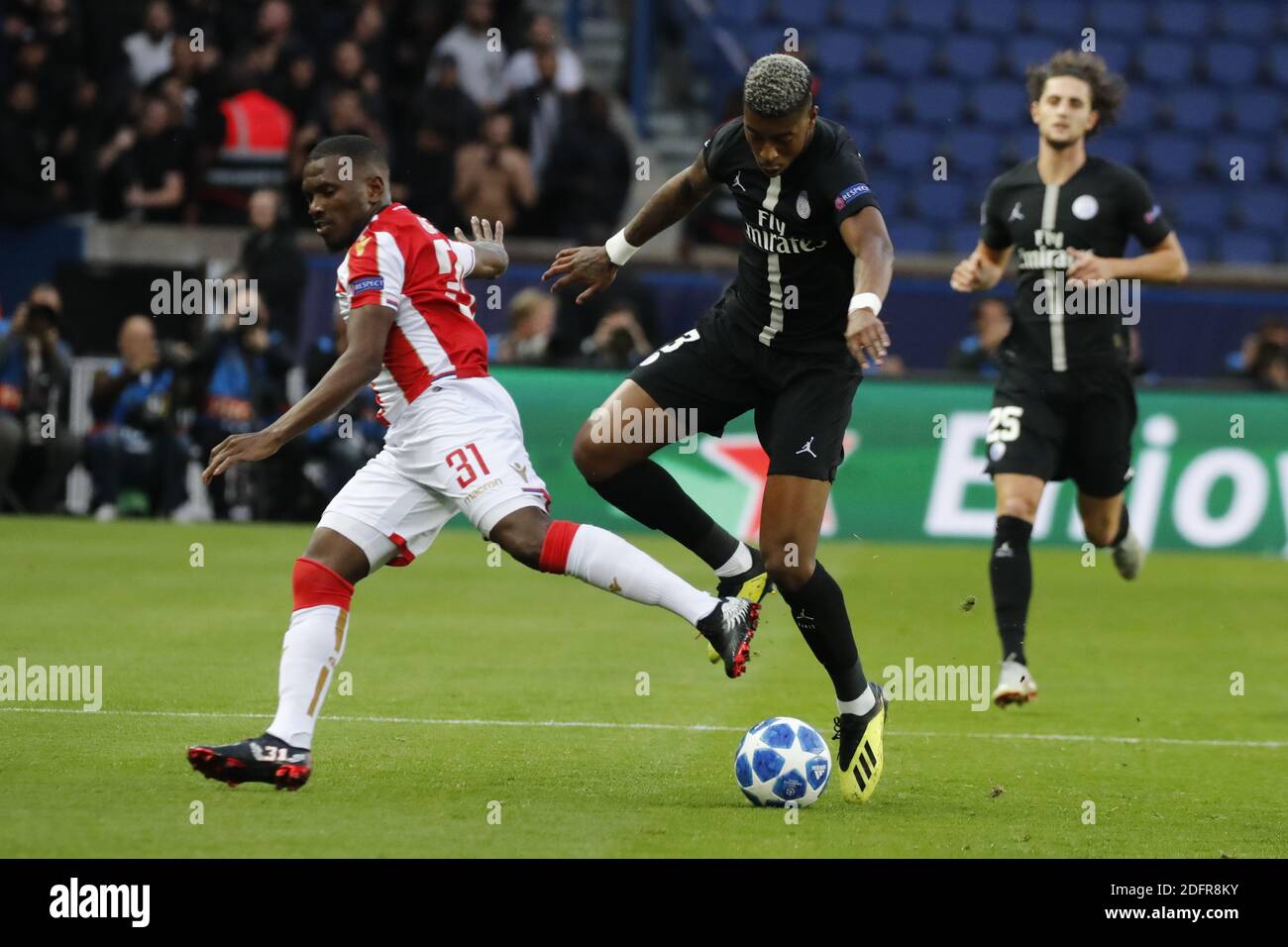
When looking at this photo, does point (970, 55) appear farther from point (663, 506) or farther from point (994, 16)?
point (663, 506)

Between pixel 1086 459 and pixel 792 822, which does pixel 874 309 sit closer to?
pixel 792 822

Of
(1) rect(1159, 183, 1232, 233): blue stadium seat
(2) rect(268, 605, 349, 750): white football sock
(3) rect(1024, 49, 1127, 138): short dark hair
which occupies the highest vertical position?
(1) rect(1159, 183, 1232, 233): blue stadium seat

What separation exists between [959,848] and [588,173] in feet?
45.7

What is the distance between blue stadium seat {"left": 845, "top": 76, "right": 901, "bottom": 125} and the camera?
22500 mm

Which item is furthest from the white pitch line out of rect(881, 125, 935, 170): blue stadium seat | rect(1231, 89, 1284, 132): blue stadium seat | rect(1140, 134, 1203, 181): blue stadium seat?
rect(1231, 89, 1284, 132): blue stadium seat

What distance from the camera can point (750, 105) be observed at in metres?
6.90

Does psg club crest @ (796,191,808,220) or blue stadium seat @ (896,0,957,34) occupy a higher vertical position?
blue stadium seat @ (896,0,957,34)

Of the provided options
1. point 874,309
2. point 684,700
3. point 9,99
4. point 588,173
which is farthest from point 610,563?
point 9,99

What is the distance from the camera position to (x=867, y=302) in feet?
22.0

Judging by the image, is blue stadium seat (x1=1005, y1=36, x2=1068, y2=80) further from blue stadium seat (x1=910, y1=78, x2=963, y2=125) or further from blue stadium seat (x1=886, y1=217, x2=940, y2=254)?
blue stadium seat (x1=886, y1=217, x2=940, y2=254)

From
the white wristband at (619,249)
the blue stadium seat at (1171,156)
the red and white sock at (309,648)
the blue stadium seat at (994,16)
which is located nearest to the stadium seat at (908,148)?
the blue stadium seat at (994,16)

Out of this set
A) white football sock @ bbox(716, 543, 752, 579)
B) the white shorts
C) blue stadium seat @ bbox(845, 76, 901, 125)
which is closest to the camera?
the white shorts

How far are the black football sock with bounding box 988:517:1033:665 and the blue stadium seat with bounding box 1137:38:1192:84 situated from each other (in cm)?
1533

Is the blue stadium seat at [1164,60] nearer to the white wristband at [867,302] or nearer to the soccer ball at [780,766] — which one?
the white wristband at [867,302]
